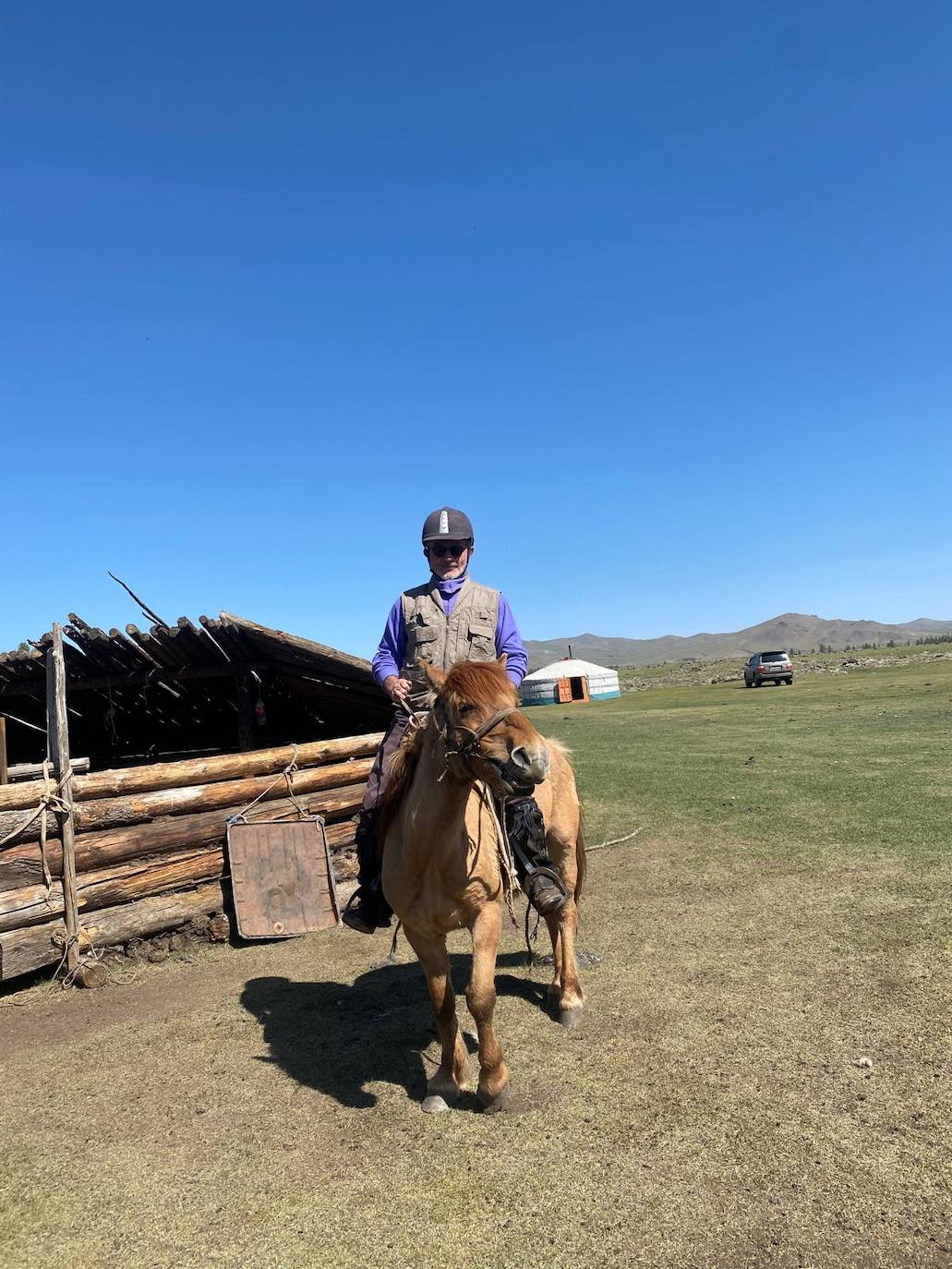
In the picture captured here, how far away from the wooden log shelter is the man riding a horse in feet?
10.2

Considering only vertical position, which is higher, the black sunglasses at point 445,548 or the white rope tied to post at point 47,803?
the black sunglasses at point 445,548

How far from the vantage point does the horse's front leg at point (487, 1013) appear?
4344 millimetres

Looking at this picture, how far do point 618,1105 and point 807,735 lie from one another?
652 inches

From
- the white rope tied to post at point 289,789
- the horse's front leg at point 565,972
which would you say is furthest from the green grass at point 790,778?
the white rope tied to post at point 289,789

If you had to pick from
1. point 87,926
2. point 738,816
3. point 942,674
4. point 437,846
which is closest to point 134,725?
point 87,926

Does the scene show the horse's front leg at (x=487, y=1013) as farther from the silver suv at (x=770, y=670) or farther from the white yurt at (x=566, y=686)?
the white yurt at (x=566, y=686)

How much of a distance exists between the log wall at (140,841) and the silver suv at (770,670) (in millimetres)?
43685

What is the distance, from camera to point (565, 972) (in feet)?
18.5

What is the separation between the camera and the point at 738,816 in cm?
1121

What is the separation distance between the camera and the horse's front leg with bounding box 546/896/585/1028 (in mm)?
5480

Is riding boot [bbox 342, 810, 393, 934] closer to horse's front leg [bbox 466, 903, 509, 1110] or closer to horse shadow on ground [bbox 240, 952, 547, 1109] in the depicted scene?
horse shadow on ground [bbox 240, 952, 547, 1109]

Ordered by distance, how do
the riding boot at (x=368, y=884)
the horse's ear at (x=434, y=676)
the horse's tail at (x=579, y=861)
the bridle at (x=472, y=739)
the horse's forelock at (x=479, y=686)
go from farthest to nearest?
the horse's tail at (x=579, y=861), the riding boot at (x=368, y=884), the horse's ear at (x=434, y=676), the horse's forelock at (x=479, y=686), the bridle at (x=472, y=739)

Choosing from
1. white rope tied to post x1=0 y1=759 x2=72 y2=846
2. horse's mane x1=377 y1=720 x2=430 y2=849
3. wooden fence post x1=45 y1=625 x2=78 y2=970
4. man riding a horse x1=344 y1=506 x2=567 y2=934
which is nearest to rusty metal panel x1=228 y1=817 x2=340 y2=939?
wooden fence post x1=45 y1=625 x2=78 y2=970

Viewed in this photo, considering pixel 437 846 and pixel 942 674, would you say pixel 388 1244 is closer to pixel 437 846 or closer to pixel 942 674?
pixel 437 846
